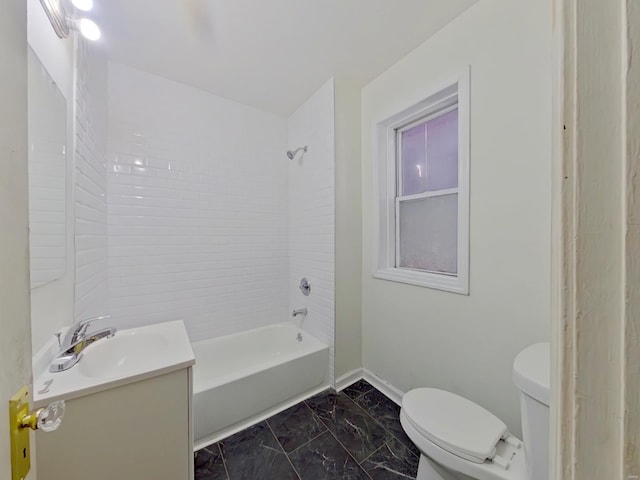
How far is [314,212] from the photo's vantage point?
2223 millimetres

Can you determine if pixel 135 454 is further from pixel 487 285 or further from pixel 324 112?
pixel 324 112

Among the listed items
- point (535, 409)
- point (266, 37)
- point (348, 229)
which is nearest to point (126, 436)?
point (535, 409)

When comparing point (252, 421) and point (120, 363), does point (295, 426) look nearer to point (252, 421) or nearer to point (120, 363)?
point (252, 421)

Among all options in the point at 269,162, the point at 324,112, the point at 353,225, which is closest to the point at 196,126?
the point at 269,162

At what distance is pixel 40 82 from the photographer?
3.16ft

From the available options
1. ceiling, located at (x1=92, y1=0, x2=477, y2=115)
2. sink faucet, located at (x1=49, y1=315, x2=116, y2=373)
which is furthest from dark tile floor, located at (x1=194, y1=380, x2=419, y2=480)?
ceiling, located at (x1=92, y1=0, x2=477, y2=115)

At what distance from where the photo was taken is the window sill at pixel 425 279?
4.75 feet

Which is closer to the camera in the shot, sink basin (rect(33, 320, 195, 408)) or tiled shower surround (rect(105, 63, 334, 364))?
sink basin (rect(33, 320, 195, 408))

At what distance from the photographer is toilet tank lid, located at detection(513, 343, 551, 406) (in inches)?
29.5

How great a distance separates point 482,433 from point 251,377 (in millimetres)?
1271

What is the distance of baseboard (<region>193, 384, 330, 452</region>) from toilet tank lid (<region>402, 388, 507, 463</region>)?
2.98ft

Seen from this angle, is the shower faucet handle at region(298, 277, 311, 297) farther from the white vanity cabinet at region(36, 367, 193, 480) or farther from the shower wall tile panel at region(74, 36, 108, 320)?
the shower wall tile panel at region(74, 36, 108, 320)

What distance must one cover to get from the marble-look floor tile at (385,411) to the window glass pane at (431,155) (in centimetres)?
155

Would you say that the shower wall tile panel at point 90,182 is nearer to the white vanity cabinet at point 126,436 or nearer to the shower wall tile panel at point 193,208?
the shower wall tile panel at point 193,208
